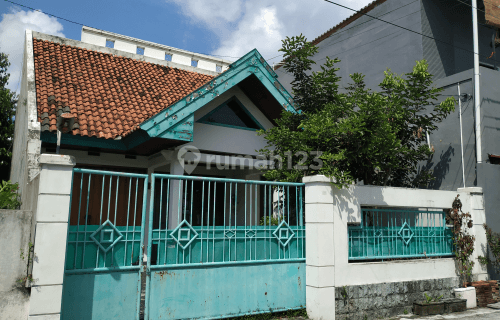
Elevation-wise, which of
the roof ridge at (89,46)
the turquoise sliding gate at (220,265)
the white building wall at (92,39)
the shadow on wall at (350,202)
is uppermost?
the white building wall at (92,39)

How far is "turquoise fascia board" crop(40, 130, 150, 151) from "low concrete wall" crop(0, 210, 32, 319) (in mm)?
2960

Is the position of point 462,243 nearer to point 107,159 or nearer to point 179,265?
point 179,265

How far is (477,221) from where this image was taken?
7320 mm

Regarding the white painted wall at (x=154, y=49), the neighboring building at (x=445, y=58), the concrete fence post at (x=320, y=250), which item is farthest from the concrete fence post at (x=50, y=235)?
the white painted wall at (x=154, y=49)

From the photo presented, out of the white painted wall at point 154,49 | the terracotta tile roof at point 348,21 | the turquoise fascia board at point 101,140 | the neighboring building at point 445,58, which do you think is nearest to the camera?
the turquoise fascia board at point 101,140

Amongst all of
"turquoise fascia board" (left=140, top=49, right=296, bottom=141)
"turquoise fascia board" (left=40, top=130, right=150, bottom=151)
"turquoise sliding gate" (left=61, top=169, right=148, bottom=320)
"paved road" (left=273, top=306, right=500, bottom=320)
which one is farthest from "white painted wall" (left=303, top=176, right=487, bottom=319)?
"turquoise fascia board" (left=40, top=130, right=150, bottom=151)

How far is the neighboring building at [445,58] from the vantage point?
349 inches

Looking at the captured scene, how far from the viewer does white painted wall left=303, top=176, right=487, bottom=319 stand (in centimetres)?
548

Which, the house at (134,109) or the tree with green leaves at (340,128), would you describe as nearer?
the tree with green leaves at (340,128)

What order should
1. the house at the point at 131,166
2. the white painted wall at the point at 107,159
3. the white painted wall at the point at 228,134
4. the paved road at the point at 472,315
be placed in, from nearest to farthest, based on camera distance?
the house at the point at 131,166 < the paved road at the point at 472,315 < the white painted wall at the point at 107,159 < the white painted wall at the point at 228,134

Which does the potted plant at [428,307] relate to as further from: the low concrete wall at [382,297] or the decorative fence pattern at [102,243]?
the decorative fence pattern at [102,243]

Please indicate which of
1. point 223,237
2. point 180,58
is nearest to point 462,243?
point 223,237

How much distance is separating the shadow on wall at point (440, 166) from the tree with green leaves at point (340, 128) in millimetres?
1985

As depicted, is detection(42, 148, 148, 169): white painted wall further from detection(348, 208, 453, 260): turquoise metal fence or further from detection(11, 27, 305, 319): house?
detection(348, 208, 453, 260): turquoise metal fence
